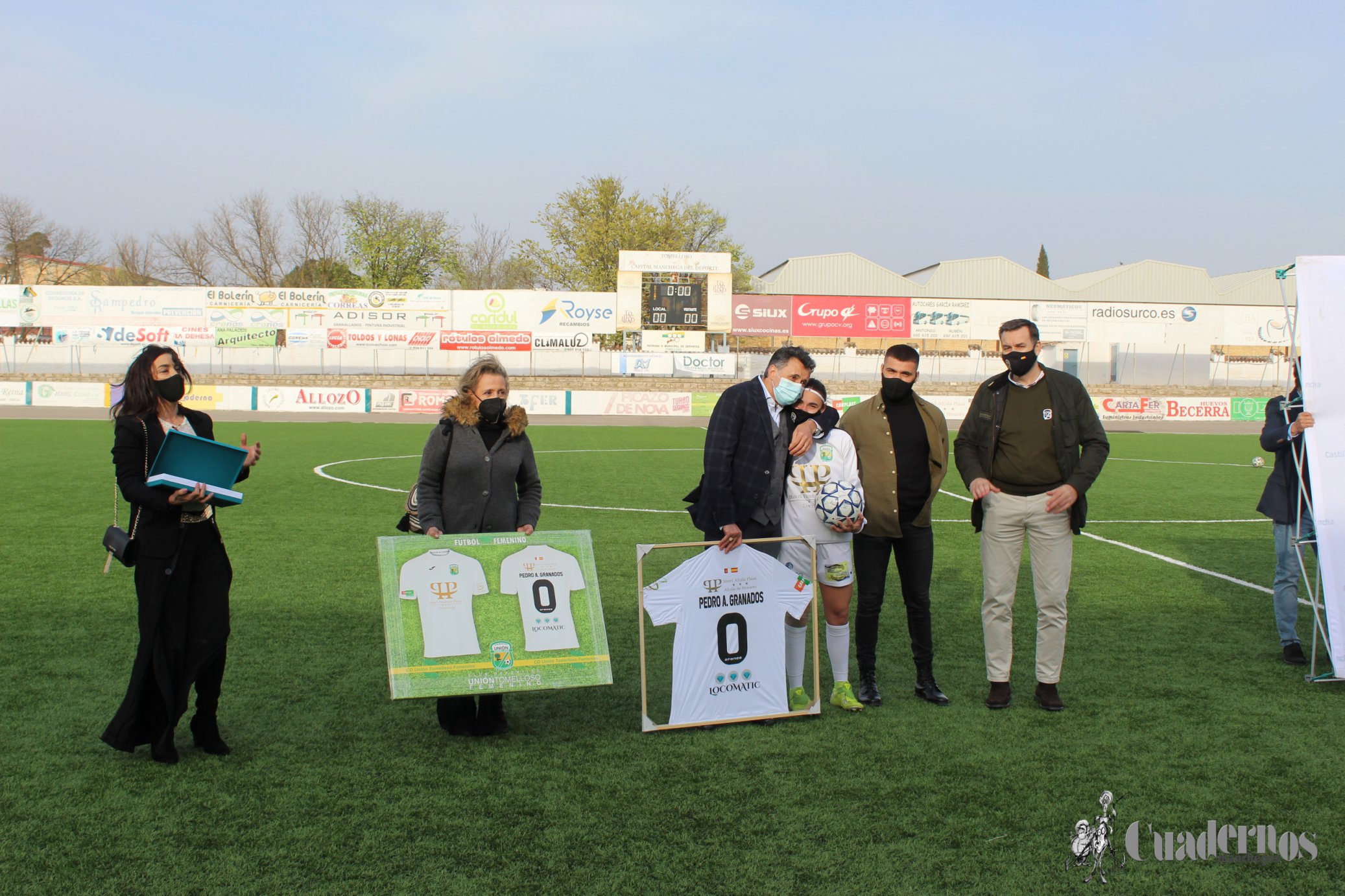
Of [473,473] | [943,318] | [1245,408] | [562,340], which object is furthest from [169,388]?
[943,318]

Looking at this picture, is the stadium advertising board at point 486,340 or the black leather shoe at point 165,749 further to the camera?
the stadium advertising board at point 486,340

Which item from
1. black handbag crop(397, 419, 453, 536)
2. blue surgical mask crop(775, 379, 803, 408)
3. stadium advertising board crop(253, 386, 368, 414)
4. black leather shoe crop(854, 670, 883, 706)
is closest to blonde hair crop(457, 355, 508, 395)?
black handbag crop(397, 419, 453, 536)

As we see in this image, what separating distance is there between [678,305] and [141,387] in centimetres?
4300

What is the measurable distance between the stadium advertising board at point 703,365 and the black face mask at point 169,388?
135 ft

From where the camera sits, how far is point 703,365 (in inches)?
1797

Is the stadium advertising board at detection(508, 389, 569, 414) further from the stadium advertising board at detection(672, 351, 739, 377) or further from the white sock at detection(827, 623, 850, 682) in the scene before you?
the white sock at detection(827, 623, 850, 682)

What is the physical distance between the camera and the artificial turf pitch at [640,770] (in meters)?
3.61

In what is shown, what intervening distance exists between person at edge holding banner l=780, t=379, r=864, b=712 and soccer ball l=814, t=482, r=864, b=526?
1.6 inches

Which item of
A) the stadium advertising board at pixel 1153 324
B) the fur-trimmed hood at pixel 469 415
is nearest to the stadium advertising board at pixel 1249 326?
the stadium advertising board at pixel 1153 324

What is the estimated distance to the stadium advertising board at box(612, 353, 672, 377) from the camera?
45250mm

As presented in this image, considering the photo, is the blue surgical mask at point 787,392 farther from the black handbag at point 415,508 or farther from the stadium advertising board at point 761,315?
the stadium advertising board at point 761,315

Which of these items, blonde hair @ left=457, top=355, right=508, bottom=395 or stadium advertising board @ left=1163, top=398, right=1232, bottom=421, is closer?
blonde hair @ left=457, top=355, right=508, bottom=395

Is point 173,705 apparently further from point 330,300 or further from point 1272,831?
point 330,300

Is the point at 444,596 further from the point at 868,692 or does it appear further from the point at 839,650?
the point at 868,692
